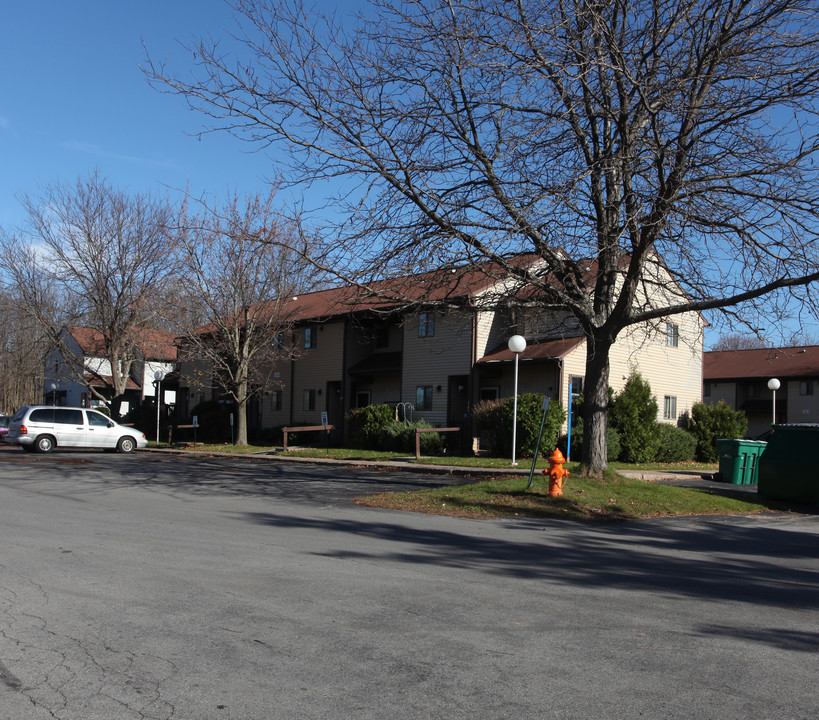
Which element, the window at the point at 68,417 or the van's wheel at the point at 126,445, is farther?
the van's wheel at the point at 126,445

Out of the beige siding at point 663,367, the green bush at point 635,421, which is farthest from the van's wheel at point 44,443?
the beige siding at point 663,367

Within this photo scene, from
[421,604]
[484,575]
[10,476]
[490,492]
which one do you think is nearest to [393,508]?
[490,492]

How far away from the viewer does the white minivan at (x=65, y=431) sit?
2631 centimetres

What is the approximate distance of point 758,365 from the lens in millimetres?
46844

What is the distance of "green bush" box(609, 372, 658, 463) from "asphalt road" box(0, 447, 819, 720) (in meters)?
15.4

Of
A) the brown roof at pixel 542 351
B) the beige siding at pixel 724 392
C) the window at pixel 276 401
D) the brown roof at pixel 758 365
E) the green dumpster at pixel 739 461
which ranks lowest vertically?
the green dumpster at pixel 739 461

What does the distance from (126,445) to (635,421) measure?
19.0 metres

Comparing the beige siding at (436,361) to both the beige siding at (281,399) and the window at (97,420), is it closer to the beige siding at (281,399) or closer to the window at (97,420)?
the beige siding at (281,399)

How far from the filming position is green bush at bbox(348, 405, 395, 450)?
29.7m

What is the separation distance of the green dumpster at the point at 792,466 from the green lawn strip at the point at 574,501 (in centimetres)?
50

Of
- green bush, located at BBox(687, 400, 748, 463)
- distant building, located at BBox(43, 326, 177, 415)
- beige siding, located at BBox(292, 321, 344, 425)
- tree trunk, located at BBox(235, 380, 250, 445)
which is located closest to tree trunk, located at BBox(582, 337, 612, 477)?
green bush, located at BBox(687, 400, 748, 463)

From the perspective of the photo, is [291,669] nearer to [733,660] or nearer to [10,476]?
[733,660]

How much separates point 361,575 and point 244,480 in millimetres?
10859

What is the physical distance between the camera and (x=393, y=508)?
13.1 meters
